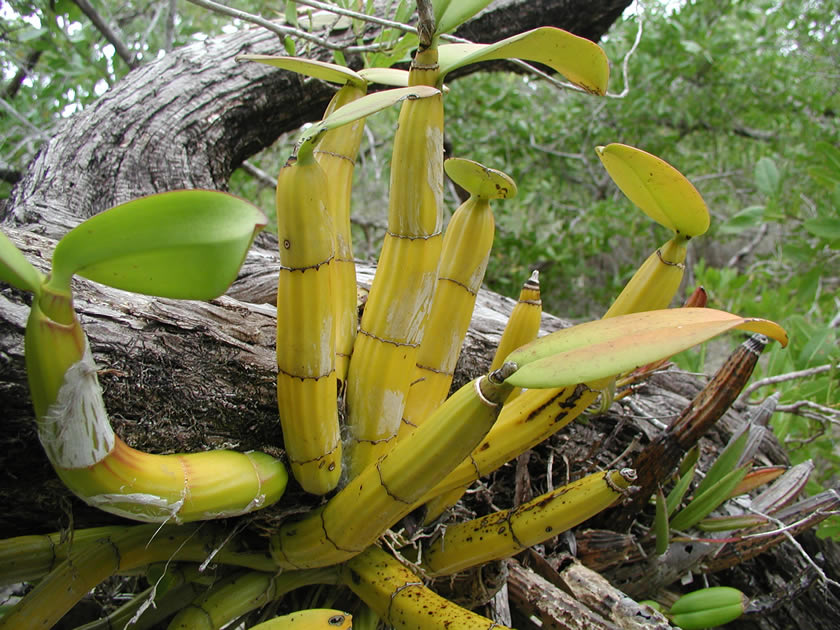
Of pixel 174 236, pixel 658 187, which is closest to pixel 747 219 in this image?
pixel 658 187

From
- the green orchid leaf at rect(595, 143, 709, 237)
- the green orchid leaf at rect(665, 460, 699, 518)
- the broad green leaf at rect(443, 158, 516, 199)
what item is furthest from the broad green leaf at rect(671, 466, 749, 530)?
the broad green leaf at rect(443, 158, 516, 199)

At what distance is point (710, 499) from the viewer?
1.01 m

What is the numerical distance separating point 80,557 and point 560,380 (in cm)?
60

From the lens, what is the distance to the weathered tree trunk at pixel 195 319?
68 centimetres

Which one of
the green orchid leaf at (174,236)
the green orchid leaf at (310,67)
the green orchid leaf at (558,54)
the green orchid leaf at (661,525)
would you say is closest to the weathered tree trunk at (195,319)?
the green orchid leaf at (661,525)

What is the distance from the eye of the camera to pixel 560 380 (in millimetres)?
473

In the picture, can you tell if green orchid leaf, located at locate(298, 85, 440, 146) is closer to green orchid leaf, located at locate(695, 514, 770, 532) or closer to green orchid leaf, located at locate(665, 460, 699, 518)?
green orchid leaf, located at locate(665, 460, 699, 518)

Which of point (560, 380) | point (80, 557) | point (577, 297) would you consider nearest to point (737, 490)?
point (560, 380)

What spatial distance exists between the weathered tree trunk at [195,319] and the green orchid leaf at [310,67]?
0.32m

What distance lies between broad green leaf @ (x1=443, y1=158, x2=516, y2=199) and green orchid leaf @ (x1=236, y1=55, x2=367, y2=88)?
16 cm

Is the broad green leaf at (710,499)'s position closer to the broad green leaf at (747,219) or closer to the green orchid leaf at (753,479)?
the green orchid leaf at (753,479)

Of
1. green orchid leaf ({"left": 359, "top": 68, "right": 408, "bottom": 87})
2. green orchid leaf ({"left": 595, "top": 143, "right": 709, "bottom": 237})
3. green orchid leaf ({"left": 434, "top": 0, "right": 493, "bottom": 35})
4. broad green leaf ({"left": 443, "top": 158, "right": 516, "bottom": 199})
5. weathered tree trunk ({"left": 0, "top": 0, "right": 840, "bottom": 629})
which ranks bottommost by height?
weathered tree trunk ({"left": 0, "top": 0, "right": 840, "bottom": 629})

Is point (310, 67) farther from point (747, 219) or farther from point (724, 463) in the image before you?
point (747, 219)

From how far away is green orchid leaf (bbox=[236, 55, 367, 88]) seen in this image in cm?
66
